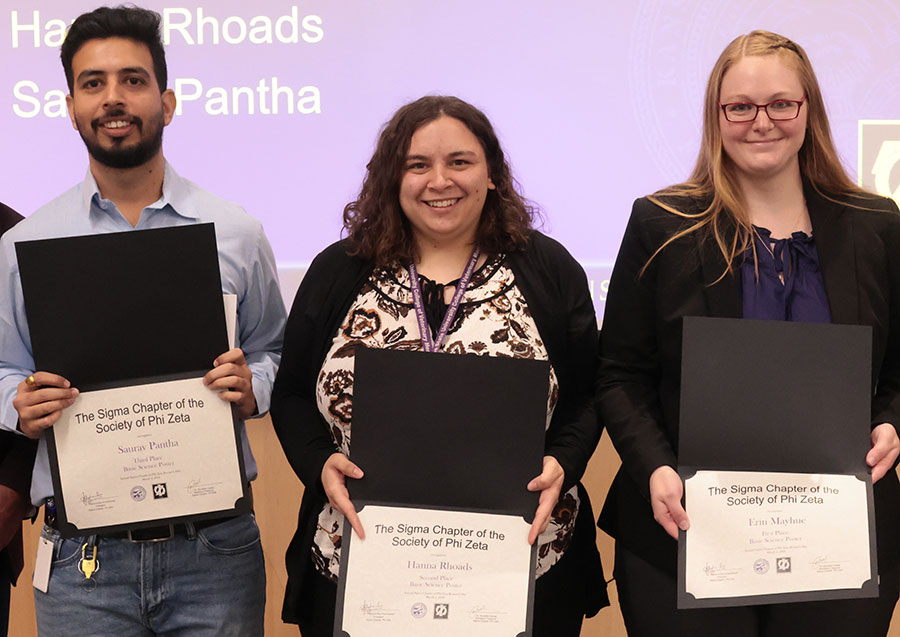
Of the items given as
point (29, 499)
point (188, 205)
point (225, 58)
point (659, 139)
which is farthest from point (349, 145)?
point (29, 499)

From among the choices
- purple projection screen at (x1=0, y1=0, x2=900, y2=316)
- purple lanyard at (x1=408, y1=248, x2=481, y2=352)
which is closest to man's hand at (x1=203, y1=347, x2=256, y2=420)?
purple lanyard at (x1=408, y1=248, x2=481, y2=352)

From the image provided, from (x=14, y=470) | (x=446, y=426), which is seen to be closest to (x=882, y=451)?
(x=446, y=426)

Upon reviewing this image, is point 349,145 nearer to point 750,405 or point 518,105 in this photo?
point 518,105

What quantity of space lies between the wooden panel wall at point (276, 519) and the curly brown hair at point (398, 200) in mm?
1193

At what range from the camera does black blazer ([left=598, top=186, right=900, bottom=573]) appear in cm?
178

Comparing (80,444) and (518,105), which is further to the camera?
(518,105)

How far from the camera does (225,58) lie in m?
3.25

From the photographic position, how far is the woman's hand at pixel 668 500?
1665mm

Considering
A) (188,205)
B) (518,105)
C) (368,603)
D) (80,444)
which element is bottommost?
(368,603)

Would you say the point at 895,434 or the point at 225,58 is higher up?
the point at 225,58

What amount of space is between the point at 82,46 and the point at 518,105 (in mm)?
1602

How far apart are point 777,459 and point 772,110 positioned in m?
0.64

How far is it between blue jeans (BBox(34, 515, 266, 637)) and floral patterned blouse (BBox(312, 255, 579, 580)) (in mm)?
185

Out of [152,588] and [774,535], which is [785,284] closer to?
[774,535]
